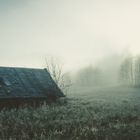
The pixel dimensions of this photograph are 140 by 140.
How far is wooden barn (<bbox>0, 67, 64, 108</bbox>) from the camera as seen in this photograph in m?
28.6

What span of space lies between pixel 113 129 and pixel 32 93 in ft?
51.7

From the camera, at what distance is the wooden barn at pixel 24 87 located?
2861 centimetres

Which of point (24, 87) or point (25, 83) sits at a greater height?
point (25, 83)

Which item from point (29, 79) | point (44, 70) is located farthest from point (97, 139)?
point (44, 70)

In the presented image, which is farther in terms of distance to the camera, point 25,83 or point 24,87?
point 25,83

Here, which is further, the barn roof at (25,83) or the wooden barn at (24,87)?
the barn roof at (25,83)

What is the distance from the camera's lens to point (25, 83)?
31953 millimetres

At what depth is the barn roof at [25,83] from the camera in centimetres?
2914

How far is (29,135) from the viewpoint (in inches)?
569

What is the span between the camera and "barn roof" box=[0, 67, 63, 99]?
29.1 meters

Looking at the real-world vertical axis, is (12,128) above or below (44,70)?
below

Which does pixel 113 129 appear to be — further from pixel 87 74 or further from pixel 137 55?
pixel 87 74

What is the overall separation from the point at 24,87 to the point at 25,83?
1022 mm

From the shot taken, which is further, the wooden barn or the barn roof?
the barn roof
